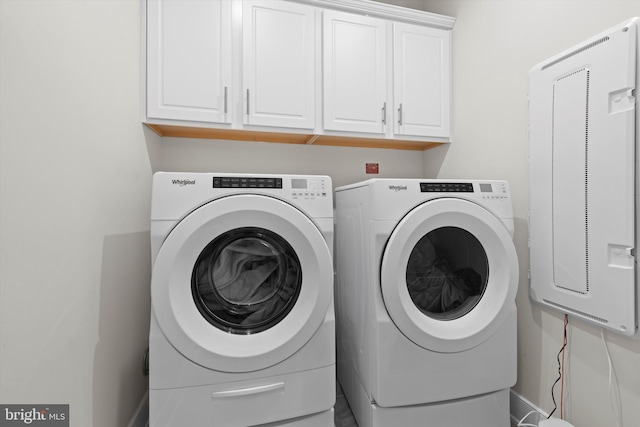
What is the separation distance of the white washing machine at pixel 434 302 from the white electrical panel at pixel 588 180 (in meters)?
0.18

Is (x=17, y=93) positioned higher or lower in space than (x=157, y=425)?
higher

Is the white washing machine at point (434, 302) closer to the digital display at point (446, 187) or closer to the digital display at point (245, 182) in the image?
the digital display at point (446, 187)

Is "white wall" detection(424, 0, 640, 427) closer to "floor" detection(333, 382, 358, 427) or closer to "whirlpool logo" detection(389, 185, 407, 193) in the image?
"whirlpool logo" detection(389, 185, 407, 193)

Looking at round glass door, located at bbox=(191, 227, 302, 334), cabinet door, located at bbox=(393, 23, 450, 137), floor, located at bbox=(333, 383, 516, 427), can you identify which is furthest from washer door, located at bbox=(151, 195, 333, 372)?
cabinet door, located at bbox=(393, 23, 450, 137)

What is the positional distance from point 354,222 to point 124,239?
1.02 meters

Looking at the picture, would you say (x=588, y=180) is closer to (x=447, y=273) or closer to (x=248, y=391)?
(x=447, y=273)

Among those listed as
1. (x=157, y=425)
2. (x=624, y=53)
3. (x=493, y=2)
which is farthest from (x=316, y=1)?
(x=157, y=425)

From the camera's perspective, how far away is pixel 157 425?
3.49 feet

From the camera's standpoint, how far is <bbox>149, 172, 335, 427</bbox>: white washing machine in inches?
42.0

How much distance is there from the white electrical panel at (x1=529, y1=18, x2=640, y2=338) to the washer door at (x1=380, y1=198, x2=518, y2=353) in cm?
19

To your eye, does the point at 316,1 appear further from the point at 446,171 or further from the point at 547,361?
the point at 547,361

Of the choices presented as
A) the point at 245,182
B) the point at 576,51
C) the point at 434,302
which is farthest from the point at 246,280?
the point at 576,51

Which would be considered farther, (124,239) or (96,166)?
(124,239)

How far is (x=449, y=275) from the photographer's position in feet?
4.49
